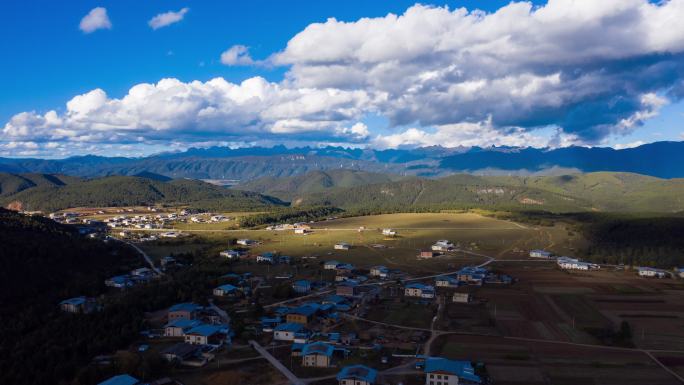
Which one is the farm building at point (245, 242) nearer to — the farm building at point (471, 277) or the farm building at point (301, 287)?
the farm building at point (301, 287)

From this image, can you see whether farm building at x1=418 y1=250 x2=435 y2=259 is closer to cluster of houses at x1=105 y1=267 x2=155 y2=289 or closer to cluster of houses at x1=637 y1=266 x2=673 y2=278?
cluster of houses at x1=637 y1=266 x2=673 y2=278

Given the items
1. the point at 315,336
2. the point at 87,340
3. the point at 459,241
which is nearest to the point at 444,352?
the point at 315,336

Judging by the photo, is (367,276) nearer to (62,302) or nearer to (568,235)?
(62,302)

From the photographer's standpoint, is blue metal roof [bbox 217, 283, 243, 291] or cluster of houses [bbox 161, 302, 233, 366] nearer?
cluster of houses [bbox 161, 302, 233, 366]

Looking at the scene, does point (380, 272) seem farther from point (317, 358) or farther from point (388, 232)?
point (388, 232)

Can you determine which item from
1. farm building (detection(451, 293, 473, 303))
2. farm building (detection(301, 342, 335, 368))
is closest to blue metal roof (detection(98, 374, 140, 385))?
farm building (detection(301, 342, 335, 368))

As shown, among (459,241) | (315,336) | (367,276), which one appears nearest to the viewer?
(315,336)
